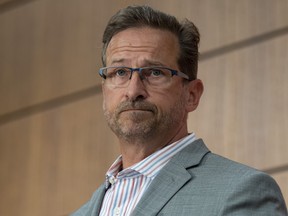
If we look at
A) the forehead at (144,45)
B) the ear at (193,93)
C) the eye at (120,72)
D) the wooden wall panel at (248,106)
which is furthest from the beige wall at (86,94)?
the eye at (120,72)

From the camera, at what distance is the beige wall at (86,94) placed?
161 inches

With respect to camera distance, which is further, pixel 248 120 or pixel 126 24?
pixel 248 120

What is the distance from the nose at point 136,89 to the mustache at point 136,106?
1 cm

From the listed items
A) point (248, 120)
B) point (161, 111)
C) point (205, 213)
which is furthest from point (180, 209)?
point (248, 120)

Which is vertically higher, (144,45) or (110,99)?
(144,45)

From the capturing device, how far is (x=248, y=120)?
4.09 m

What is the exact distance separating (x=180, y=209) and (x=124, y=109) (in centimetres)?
39

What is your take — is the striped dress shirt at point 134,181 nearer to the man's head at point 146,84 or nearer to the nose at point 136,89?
the man's head at point 146,84

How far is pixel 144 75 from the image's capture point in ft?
8.32

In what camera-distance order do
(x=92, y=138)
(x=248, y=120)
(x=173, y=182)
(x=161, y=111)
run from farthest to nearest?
(x=92, y=138)
(x=248, y=120)
(x=161, y=111)
(x=173, y=182)

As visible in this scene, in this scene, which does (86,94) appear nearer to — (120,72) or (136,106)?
(120,72)

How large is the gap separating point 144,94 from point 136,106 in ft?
0.14

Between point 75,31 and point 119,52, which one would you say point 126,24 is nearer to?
point 119,52

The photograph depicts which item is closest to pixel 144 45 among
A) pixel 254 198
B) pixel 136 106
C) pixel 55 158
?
pixel 136 106
